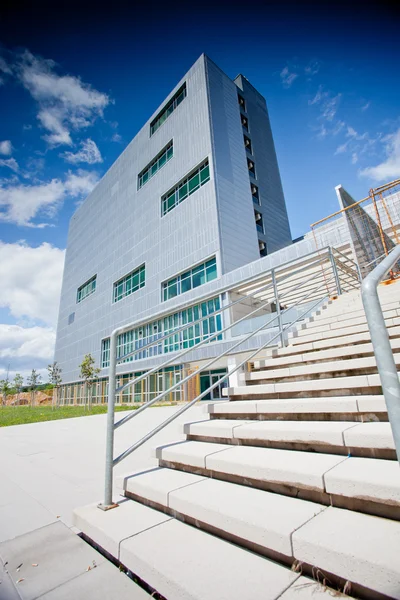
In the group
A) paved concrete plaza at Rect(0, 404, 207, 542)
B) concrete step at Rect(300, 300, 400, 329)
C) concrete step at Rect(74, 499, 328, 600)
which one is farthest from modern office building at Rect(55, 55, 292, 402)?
concrete step at Rect(74, 499, 328, 600)

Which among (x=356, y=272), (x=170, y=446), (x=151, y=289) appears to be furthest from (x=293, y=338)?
(x=151, y=289)

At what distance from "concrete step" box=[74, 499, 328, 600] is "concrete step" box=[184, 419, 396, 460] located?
0.82 metres

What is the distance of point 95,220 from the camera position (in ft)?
128

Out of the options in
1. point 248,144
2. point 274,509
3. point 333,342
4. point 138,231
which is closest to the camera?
point 274,509

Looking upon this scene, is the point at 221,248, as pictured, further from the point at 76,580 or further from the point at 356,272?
the point at 76,580

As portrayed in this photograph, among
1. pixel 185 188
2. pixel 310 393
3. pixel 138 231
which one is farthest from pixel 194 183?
pixel 310 393

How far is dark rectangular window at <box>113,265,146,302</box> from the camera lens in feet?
89.8

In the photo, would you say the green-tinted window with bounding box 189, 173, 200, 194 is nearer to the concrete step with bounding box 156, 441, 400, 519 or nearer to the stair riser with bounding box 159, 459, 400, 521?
the concrete step with bounding box 156, 441, 400, 519

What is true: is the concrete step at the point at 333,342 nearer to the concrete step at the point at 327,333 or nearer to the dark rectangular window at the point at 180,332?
the concrete step at the point at 327,333

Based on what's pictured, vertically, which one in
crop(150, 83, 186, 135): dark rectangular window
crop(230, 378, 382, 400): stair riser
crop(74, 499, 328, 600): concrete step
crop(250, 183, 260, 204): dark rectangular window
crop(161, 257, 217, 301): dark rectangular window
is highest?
crop(150, 83, 186, 135): dark rectangular window

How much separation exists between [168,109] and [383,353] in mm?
35151

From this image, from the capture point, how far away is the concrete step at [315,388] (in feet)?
8.24

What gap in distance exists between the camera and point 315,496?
63.1 inches

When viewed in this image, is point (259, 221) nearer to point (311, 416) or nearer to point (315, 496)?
point (311, 416)
